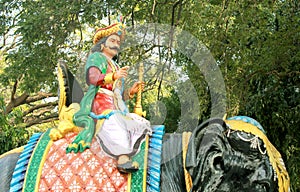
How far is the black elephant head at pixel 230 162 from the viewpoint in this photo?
297 centimetres

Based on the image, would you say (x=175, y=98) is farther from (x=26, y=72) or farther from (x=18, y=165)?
(x=18, y=165)

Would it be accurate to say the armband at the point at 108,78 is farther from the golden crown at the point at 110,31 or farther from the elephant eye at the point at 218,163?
the elephant eye at the point at 218,163

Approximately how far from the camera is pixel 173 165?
3180mm

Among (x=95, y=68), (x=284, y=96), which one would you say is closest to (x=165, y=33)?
(x=284, y=96)

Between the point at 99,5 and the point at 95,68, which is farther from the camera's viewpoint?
the point at 99,5

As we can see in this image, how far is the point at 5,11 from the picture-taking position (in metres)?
7.62

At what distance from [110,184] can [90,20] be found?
408 cm

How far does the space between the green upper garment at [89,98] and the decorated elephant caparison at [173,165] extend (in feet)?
0.33

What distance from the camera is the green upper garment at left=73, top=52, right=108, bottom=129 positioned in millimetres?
3328

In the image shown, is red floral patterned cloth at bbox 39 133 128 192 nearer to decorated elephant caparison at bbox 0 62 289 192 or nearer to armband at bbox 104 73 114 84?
decorated elephant caparison at bbox 0 62 289 192

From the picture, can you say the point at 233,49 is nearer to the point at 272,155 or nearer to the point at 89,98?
the point at 89,98

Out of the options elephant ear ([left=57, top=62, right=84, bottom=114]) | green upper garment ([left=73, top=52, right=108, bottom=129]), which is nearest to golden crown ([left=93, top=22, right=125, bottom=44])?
green upper garment ([left=73, top=52, right=108, bottom=129])

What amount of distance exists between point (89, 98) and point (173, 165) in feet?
2.13

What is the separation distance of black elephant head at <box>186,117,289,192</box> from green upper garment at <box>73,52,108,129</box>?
657 millimetres
